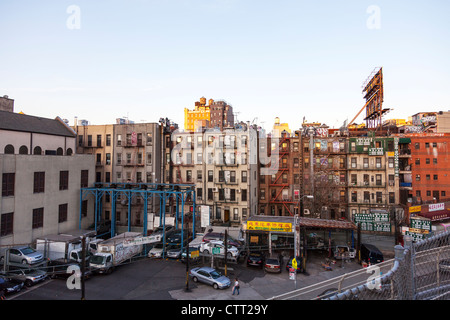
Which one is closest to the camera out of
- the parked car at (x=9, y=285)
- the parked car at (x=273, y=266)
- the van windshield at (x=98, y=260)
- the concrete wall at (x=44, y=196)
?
the parked car at (x=9, y=285)

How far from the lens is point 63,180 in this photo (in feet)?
116

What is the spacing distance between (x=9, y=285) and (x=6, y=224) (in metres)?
9.94

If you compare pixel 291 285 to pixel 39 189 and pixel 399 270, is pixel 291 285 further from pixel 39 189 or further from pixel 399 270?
pixel 39 189

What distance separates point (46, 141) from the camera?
38.2m

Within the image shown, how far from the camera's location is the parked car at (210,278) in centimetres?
2259

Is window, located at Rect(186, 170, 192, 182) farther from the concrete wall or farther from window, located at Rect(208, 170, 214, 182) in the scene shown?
the concrete wall

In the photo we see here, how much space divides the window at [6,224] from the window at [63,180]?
6.89m

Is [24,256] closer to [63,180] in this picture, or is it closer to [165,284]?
[63,180]

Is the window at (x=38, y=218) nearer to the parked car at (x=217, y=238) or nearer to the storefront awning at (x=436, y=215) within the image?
the parked car at (x=217, y=238)

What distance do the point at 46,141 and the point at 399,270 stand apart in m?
44.0

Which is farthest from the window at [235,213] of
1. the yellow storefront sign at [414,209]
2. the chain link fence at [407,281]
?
the chain link fence at [407,281]

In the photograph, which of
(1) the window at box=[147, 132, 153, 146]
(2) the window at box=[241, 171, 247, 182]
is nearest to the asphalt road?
(2) the window at box=[241, 171, 247, 182]
